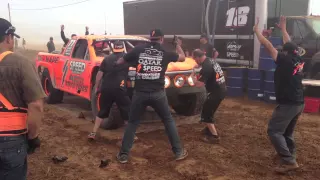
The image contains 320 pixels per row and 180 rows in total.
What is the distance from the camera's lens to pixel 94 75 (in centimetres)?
705

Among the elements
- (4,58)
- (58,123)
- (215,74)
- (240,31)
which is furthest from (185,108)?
(4,58)

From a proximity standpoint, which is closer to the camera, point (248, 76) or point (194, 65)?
point (194, 65)

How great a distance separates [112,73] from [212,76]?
172cm

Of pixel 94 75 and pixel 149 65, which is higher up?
pixel 149 65

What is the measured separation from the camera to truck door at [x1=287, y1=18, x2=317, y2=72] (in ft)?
32.9

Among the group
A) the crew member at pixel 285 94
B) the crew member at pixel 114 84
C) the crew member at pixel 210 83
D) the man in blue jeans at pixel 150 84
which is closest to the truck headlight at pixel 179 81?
the crew member at pixel 210 83

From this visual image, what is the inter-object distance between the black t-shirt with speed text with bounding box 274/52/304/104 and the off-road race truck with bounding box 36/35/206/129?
2.36m

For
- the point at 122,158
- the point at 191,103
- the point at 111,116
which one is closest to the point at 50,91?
the point at 111,116

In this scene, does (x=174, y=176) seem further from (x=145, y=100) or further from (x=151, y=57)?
(x=151, y=57)

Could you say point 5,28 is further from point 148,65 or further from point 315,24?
point 315,24

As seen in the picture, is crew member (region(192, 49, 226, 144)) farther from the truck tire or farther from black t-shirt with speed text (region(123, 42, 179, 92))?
the truck tire

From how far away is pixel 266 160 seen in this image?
5.17 metres

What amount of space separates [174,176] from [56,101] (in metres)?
5.79

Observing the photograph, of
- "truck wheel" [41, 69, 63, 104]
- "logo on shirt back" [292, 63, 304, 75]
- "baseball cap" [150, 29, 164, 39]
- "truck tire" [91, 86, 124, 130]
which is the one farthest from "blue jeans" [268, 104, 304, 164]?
"truck wheel" [41, 69, 63, 104]
